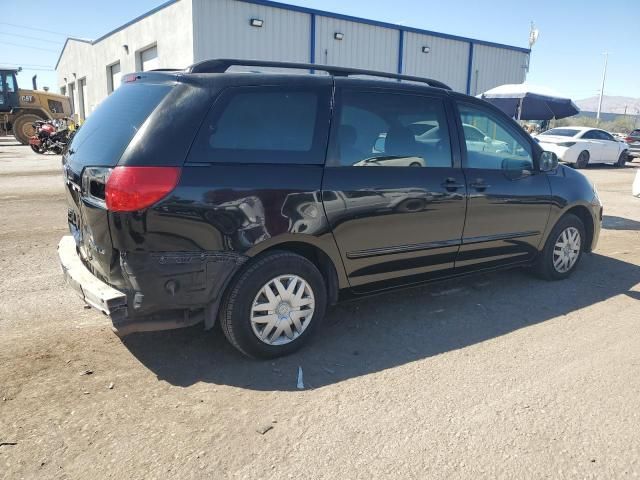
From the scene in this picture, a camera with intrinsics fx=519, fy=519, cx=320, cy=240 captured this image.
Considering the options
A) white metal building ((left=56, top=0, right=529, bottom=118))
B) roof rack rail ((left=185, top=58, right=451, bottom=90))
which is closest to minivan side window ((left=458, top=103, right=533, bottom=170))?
roof rack rail ((left=185, top=58, right=451, bottom=90))

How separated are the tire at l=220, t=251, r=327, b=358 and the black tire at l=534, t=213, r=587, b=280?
271 centimetres

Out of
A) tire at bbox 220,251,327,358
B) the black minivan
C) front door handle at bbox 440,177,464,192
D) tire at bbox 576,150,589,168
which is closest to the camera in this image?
the black minivan

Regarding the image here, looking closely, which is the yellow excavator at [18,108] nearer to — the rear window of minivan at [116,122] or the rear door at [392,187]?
the rear window of minivan at [116,122]

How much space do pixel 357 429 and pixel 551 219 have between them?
3306 millimetres

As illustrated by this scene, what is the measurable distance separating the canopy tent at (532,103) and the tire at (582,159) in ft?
12.7

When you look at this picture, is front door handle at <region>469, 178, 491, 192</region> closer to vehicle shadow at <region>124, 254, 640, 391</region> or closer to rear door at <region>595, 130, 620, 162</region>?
vehicle shadow at <region>124, 254, 640, 391</region>

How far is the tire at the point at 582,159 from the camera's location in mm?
19758

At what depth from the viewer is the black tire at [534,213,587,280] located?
516cm

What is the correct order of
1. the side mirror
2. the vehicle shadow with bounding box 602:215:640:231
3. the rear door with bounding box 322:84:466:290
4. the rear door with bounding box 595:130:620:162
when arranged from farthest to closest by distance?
1. the rear door with bounding box 595:130:620:162
2. the vehicle shadow with bounding box 602:215:640:231
3. the side mirror
4. the rear door with bounding box 322:84:466:290

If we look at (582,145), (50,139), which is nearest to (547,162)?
(582,145)

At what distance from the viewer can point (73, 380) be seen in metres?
3.15

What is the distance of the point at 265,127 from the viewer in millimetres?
3324

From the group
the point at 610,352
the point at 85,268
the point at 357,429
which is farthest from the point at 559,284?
the point at 85,268

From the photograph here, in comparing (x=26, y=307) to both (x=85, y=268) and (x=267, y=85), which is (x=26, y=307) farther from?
(x=267, y=85)
